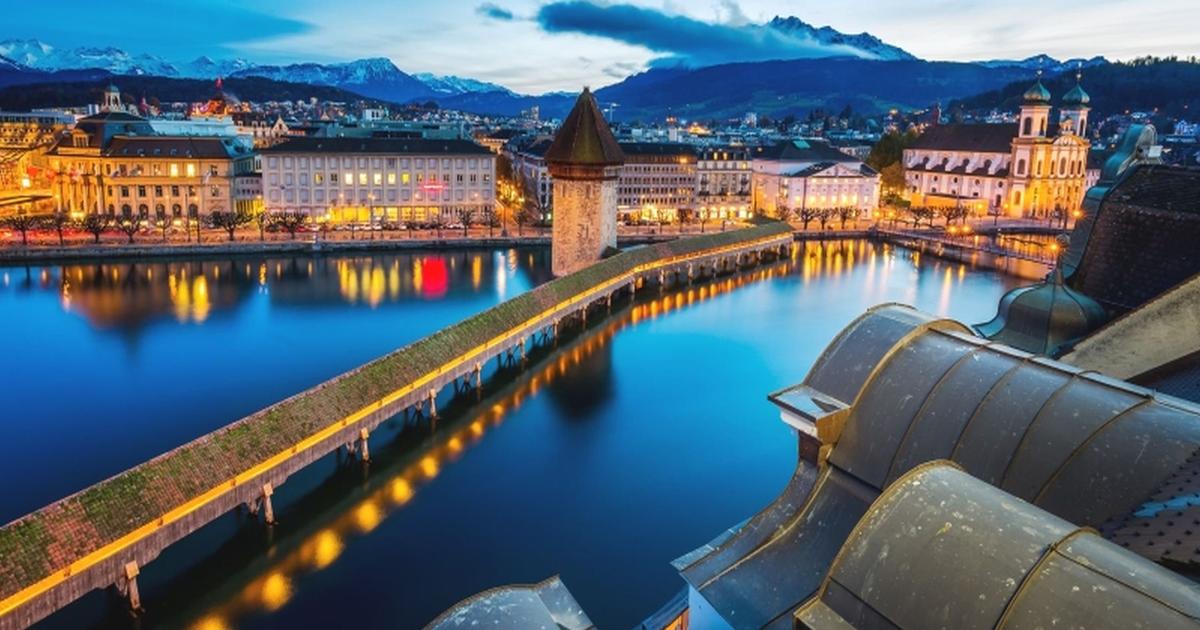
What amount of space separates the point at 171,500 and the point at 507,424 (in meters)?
9.91

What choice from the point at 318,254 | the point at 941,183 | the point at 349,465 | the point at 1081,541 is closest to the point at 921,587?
the point at 1081,541

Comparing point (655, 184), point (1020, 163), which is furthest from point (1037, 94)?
point (655, 184)

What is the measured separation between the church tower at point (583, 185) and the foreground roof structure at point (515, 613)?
105ft

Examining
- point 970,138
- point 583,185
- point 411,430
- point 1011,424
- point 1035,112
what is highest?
point 1035,112

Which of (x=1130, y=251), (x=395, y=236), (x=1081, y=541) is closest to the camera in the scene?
(x=1081, y=541)

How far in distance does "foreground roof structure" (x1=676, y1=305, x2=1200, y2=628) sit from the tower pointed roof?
30.5 m

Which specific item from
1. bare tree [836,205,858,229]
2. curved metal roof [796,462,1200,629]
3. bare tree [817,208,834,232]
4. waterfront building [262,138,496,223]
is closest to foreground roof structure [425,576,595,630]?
curved metal roof [796,462,1200,629]

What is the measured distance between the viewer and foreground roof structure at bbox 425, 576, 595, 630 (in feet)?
23.9

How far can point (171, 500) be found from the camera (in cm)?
1348

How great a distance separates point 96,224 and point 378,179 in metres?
17.0

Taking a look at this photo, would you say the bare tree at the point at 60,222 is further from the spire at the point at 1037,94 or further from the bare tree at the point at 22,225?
the spire at the point at 1037,94

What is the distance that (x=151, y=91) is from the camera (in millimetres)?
159750

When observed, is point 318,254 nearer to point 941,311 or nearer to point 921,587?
point 941,311

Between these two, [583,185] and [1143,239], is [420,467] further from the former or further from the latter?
[583,185]
